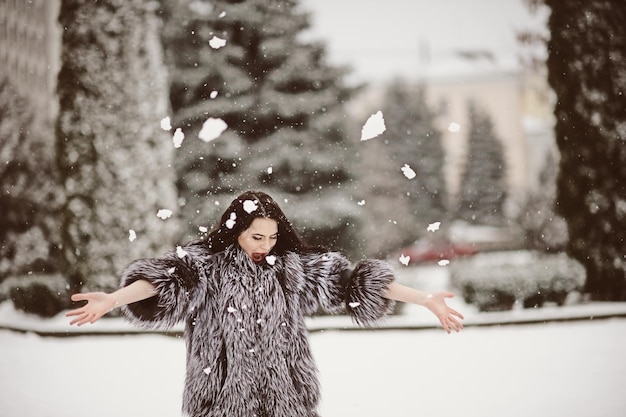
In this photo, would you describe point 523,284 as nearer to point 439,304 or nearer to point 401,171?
point 439,304

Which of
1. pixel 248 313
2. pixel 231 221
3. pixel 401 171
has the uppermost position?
pixel 401 171

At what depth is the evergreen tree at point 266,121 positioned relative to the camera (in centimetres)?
912

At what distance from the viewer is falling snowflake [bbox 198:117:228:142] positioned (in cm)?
922

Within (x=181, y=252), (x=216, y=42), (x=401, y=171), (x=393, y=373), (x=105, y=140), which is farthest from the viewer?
(x=401, y=171)

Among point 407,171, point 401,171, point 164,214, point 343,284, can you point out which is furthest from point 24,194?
point 401,171

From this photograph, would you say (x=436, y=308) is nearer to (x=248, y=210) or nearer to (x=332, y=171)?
(x=248, y=210)

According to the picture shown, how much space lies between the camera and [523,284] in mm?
6566

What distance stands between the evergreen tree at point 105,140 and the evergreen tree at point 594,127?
5.09 meters

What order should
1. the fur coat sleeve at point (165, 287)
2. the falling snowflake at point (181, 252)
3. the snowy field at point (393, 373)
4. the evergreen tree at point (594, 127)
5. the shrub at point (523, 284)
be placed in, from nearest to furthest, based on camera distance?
the fur coat sleeve at point (165, 287) < the falling snowflake at point (181, 252) < the snowy field at point (393, 373) < the shrub at point (523, 284) < the evergreen tree at point (594, 127)

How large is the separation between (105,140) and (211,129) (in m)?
2.57

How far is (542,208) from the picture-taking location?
12.0 meters

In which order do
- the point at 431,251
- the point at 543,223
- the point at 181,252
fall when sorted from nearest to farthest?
1. the point at 181,252
2. the point at 543,223
3. the point at 431,251

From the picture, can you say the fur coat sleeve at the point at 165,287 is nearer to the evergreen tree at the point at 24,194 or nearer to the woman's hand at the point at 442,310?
the woman's hand at the point at 442,310

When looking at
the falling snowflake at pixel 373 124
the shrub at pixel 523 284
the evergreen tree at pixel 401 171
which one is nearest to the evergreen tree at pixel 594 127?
the shrub at pixel 523 284
